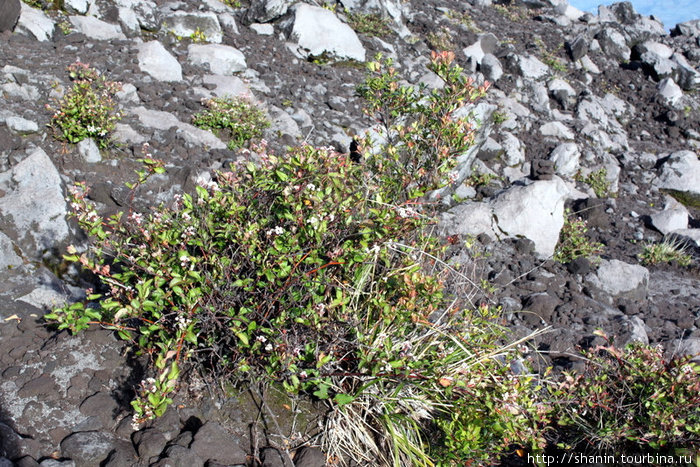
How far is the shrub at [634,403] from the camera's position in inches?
123

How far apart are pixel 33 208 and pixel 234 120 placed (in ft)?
11.1

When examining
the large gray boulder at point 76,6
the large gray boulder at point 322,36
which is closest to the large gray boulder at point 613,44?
the large gray boulder at point 322,36

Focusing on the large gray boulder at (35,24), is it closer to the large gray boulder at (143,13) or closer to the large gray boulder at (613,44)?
the large gray boulder at (143,13)

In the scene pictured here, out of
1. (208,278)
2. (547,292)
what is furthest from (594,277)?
(208,278)

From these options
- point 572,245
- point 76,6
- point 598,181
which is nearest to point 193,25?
point 76,6

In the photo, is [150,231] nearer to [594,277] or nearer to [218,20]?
[594,277]

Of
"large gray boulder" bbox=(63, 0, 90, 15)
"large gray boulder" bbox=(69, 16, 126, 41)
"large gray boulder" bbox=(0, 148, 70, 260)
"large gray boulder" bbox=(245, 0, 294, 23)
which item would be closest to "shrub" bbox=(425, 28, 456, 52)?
"large gray boulder" bbox=(245, 0, 294, 23)

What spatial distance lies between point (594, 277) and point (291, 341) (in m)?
5.08

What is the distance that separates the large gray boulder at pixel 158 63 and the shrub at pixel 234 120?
3.45 ft

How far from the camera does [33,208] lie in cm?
445

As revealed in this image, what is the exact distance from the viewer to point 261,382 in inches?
135

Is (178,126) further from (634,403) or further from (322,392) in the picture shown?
(634,403)

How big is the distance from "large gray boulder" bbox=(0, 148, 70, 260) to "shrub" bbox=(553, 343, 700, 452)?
4.39m

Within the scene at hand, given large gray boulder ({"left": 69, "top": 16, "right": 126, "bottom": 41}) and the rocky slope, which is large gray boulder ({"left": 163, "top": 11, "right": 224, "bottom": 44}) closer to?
the rocky slope
